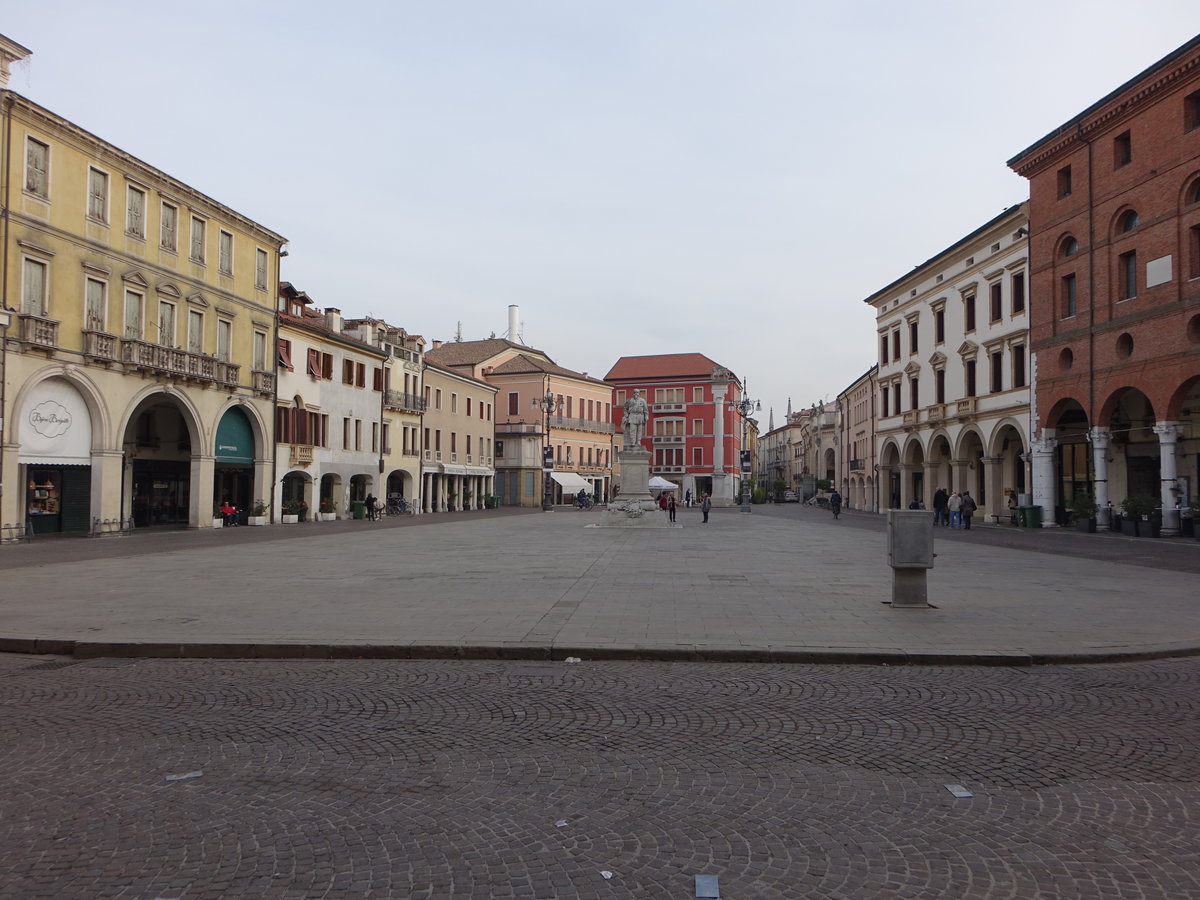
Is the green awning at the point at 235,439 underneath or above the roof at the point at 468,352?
underneath

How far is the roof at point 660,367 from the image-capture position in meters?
101

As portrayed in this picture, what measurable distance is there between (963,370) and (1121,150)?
1453 cm

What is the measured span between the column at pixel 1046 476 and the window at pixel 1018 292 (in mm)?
6294

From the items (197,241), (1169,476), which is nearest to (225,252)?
(197,241)

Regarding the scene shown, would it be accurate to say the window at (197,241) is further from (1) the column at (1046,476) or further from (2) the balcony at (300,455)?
(1) the column at (1046,476)

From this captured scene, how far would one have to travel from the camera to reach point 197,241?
32.4 meters

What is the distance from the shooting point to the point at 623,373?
342ft

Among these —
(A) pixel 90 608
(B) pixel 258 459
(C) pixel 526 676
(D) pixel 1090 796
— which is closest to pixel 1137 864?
(D) pixel 1090 796

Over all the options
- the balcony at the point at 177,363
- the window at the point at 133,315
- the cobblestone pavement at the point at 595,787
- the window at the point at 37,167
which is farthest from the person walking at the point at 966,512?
the window at the point at 37,167

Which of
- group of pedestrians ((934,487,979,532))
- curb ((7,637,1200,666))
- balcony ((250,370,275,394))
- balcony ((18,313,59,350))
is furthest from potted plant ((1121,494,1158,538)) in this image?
balcony ((18,313,59,350))

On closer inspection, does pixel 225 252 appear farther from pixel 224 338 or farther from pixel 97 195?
pixel 97 195

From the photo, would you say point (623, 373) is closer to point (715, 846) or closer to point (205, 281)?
point (205, 281)

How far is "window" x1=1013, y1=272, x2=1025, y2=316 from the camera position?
3762 centimetres

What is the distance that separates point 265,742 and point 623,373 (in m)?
99.5
